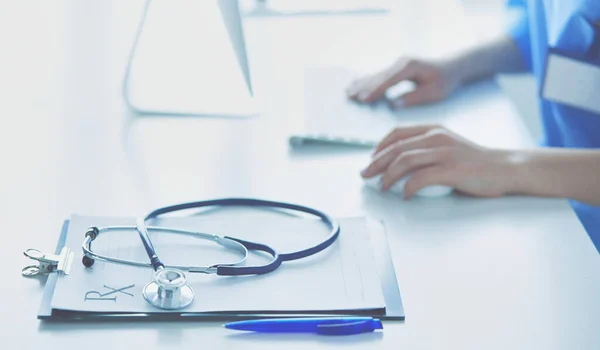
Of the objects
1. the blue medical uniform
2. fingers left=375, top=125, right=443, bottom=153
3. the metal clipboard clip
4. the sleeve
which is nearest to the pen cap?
the metal clipboard clip

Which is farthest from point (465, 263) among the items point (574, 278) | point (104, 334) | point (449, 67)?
point (449, 67)

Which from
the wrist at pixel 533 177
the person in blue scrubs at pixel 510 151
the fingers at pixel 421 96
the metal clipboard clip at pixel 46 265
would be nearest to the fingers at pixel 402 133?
the person in blue scrubs at pixel 510 151

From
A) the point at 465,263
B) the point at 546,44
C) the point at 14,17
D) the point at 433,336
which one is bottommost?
the point at 433,336

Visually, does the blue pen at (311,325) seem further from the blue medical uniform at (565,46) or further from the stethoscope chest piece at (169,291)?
the blue medical uniform at (565,46)

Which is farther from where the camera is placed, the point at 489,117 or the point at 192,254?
the point at 489,117

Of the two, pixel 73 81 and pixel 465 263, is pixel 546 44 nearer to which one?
pixel 465 263

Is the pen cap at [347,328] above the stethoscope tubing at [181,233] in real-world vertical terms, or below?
below

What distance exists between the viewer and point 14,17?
157cm

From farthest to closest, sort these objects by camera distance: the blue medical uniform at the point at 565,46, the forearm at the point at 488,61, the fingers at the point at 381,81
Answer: the forearm at the point at 488,61 → the fingers at the point at 381,81 → the blue medical uniform at the point at 565,46

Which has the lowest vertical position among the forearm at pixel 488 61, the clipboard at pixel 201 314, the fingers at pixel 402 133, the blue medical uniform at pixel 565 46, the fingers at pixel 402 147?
the clipboard at pixel 201 314

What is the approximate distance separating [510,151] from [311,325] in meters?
0.45

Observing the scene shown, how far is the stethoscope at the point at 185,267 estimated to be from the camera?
0.79m

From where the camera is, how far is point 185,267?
0.84 metres

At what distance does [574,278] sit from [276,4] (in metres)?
1.01
